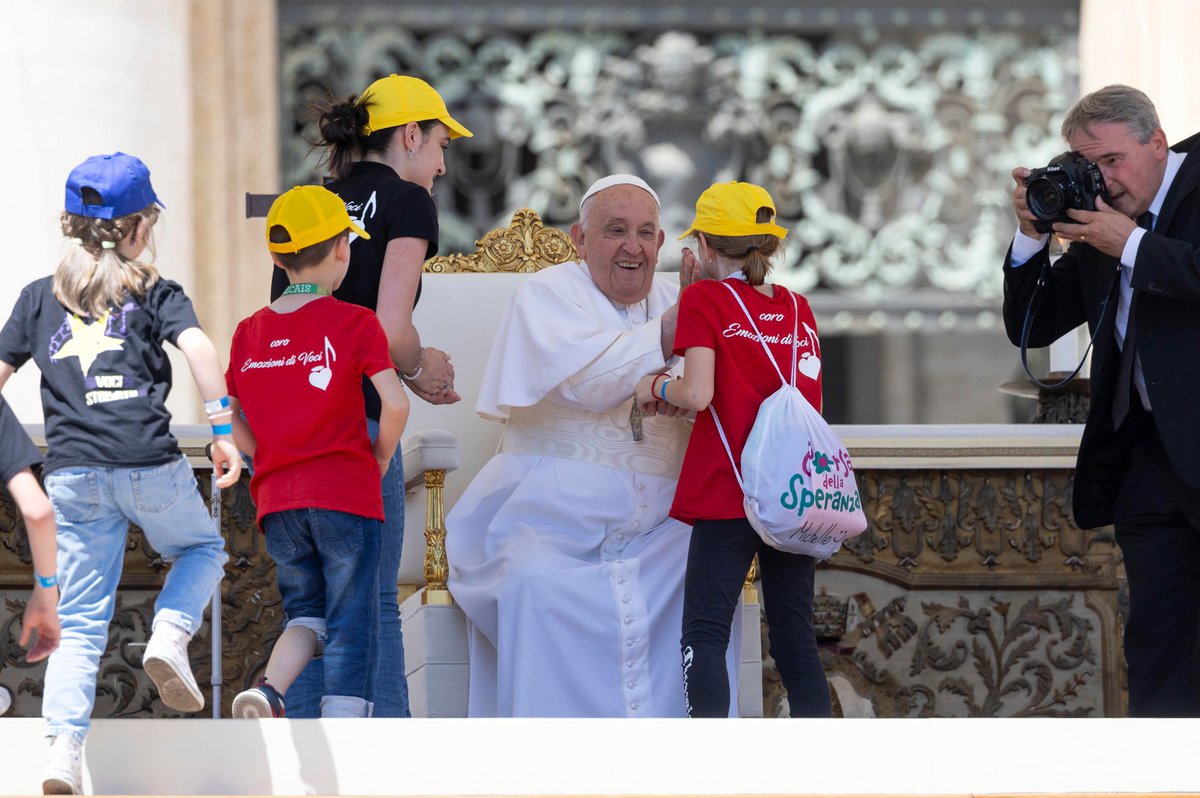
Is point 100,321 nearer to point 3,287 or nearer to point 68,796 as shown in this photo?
point 68,796

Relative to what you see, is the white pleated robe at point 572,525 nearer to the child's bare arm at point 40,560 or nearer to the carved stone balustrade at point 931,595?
the carved stone balustrade at point 931,595

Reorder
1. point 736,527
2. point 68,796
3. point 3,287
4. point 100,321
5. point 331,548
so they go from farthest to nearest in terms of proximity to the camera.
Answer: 1. point 3,287
2. point 736,527
3. point 331,548
4. point 100,321
5. point 68,796

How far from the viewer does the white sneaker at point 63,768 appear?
10.2ft

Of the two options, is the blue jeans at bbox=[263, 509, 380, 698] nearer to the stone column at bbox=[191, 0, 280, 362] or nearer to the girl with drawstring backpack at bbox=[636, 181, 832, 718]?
the girl with drawstring backpack at bbox=[636, 181, 832, 718]

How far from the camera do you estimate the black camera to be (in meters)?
3.96

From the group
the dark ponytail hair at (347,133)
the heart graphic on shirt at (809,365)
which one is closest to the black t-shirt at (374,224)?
the dark ponytail hair at (347,133)

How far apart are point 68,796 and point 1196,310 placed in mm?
2283

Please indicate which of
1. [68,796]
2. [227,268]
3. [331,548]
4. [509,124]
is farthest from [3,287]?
[68,796]

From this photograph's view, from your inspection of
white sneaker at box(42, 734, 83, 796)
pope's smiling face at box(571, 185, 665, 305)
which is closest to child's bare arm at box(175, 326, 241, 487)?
white sneaker at box(42, 734, 83, 796)

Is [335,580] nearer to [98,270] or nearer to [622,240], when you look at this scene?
[98,270]

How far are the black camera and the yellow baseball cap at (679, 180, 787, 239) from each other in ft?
1.70

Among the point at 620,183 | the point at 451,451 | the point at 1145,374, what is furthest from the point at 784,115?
the point at 1145,374

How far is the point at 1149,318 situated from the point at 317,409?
1632 millimetres

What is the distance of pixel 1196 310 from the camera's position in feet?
12.9
